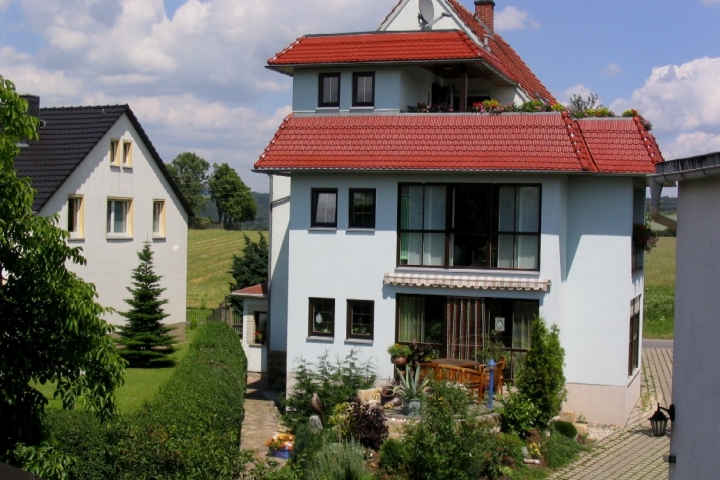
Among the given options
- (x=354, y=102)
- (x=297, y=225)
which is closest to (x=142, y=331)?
(x=297, y=225)

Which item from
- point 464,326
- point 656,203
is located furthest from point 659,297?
point 656,203

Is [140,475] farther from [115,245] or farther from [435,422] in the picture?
[115,245]

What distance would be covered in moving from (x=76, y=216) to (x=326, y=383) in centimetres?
1290

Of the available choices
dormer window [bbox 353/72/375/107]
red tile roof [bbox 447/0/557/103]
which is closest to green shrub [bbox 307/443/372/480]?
dormer window [bbox 353/72/375/107]

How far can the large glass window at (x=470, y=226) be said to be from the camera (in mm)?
23344

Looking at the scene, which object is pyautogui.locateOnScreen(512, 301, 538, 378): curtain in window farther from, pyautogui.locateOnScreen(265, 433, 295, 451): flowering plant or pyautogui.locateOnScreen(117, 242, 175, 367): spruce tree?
pyautogui.locateOnScreen(117, 242, 175, 367): spruce tree

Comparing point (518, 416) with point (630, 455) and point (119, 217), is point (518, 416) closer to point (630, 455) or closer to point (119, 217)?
point (630, 455)

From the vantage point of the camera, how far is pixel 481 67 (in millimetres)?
25906

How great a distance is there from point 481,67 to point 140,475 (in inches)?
660

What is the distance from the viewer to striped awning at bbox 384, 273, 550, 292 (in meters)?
22.9

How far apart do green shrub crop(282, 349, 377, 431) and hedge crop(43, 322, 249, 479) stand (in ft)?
16.6

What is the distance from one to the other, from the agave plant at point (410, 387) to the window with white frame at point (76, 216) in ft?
46.3

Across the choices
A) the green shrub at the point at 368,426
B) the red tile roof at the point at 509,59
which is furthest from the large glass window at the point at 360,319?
the red tile roof at the point at 509,59

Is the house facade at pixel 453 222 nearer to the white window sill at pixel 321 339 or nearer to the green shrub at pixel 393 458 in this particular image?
the white window sill at pixel 321 339
